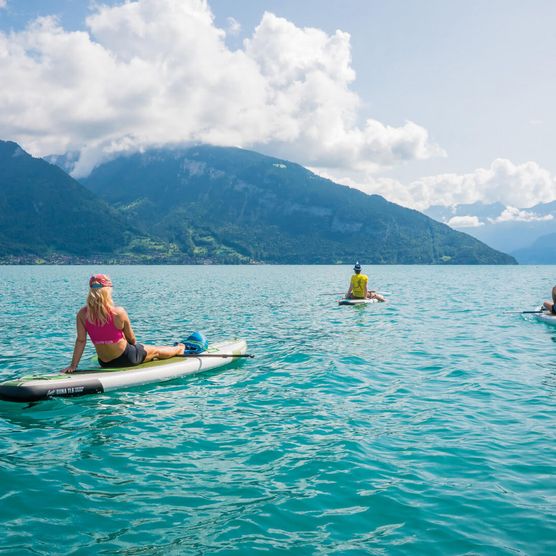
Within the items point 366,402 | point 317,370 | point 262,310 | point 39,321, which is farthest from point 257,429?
point 262,310

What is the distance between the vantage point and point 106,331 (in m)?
13.1

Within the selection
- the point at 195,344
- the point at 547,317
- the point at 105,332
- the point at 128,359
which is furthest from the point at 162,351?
the point at 547,317

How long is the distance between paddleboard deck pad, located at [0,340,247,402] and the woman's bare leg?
0.69ft

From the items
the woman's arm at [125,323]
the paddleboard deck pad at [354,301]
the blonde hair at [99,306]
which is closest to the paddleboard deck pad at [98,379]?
the woman's arm at [125,323]

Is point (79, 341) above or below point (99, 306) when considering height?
below

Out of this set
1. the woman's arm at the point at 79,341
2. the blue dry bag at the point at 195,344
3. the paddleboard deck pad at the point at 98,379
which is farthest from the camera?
the blue dry bag at the point at 195,344

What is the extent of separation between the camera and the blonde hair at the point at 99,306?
484 inches

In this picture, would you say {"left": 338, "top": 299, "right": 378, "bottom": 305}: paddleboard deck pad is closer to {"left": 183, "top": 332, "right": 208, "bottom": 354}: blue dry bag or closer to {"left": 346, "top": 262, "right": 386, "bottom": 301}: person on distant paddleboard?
{"left": 346, "top": 262, "right": 386, "bottom": 301}: person on distant paddleboard

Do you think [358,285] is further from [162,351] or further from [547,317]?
[162,351]

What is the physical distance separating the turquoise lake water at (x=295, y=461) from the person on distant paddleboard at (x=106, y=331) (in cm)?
107

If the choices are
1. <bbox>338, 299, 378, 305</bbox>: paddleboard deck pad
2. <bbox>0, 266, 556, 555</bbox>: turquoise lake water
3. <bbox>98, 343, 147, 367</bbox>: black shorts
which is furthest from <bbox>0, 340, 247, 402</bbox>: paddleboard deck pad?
<bbox>338, 299, 378, 305</bbox>: paddleboard deck pad

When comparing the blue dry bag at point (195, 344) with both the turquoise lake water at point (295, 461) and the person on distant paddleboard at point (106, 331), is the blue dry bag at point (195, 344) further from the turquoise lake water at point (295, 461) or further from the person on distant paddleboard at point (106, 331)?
the person on distant paddleboard at point (106, 331)

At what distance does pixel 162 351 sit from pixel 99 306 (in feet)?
11.9

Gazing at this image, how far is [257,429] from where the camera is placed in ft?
34.7
